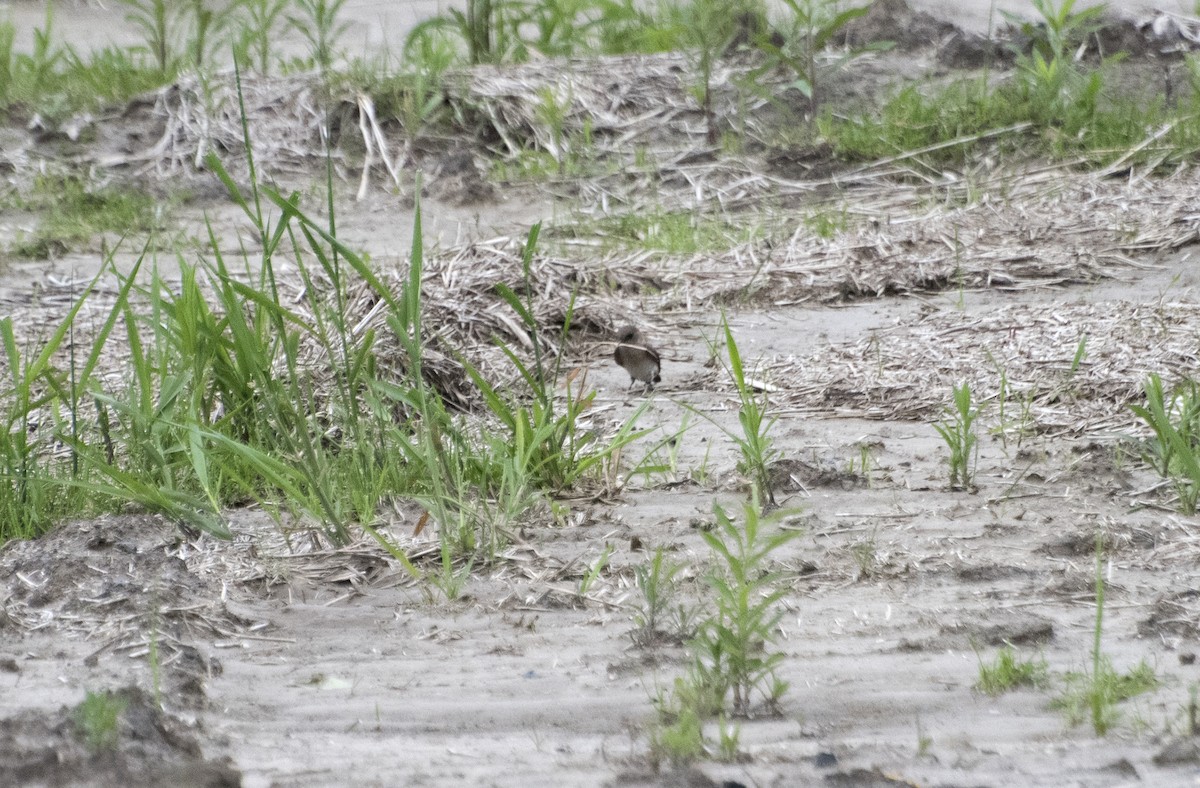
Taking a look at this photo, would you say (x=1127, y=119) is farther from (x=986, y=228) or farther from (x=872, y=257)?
(x=872, y=257)

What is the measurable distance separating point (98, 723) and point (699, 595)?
1101 mm

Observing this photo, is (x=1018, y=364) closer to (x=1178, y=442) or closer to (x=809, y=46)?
(x=1178, y=442)

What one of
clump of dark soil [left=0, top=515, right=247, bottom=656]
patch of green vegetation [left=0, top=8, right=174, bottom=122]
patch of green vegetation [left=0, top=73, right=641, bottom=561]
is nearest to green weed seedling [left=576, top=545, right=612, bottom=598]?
patch of green vegetation [left=0, top=73, right=641, bottom=561]

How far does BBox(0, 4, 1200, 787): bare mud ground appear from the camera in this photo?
5.92ft

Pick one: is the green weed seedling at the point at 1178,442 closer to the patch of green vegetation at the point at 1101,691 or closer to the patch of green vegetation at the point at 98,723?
the patch of green vegetation at the point at 1101,691

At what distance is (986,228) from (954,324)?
3.93 ft

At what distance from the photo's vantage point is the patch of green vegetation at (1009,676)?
1.98m

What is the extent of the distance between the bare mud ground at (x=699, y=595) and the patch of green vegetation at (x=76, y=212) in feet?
9.42

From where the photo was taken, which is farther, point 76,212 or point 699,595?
point 76,212

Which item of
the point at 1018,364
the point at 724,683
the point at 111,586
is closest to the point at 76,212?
the point at 111,586

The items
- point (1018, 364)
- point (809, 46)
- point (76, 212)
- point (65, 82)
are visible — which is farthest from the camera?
point (65, 82)

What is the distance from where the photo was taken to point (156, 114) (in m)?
6.81

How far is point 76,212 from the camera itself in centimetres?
602

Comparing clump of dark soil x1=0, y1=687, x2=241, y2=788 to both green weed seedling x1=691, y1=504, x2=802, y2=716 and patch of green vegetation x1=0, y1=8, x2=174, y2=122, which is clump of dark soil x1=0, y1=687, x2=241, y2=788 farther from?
patch of green vegetation x1=0, y1=8, x2=174, y2=122
